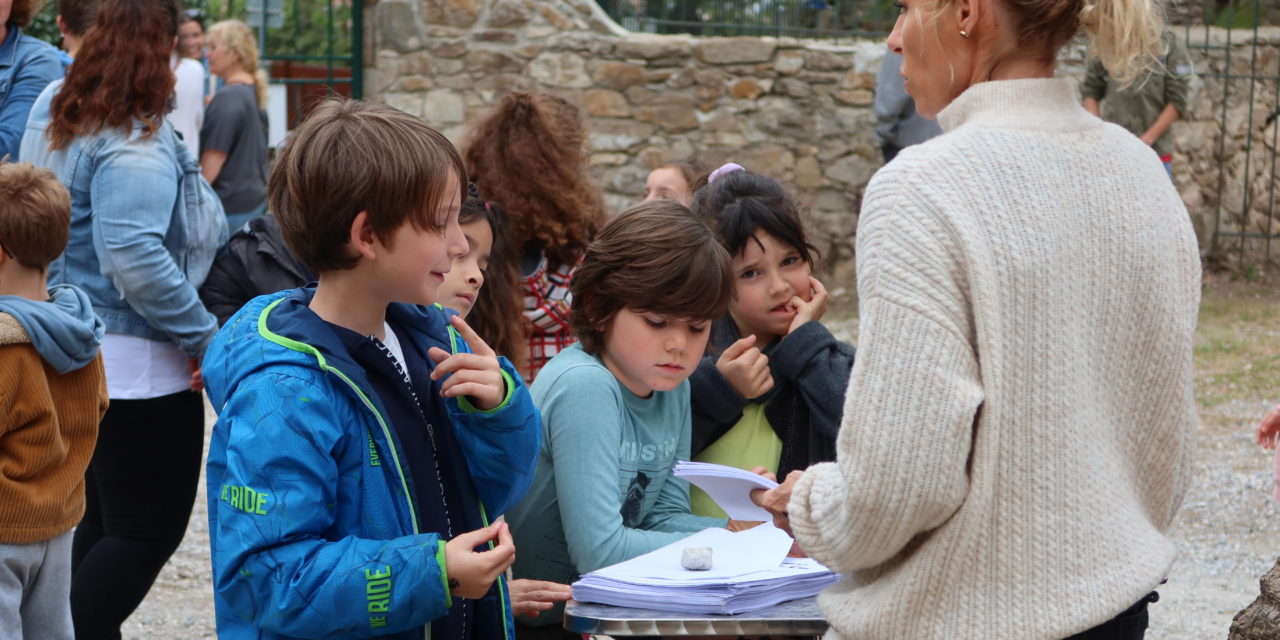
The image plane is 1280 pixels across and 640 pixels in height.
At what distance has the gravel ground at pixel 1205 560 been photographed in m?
4.39

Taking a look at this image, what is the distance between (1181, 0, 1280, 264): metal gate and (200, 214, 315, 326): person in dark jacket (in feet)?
27.5

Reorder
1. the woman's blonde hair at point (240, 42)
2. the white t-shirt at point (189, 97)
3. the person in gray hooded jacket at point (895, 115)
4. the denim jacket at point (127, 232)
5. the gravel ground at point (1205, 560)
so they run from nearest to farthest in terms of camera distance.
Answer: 1. the denim jacket at point (127, 232)
2. the gravel ground at point (1205, 560)
3. the white t-shirt at point (189, 97)
4. the woman's blonde hair at point (240, 42)
5. the person in gray hooded jacket at point (895, 115)

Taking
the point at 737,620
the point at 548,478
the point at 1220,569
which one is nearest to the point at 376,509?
the point at 737,620

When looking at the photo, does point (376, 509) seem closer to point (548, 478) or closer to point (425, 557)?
point (425, 557)

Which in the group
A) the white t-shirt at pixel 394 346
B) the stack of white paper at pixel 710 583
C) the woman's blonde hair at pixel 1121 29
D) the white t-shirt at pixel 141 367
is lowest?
the white t-shirt at pixel 141 367

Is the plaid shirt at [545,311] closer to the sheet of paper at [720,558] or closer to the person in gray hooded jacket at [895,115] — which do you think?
the sheet of paper at [720,558]

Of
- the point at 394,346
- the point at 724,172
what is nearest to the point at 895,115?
the point at 724,172

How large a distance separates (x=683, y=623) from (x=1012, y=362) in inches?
26.4

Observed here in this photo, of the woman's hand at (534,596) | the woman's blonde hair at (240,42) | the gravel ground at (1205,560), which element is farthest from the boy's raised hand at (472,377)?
the woman's blonde hair at (240,42)

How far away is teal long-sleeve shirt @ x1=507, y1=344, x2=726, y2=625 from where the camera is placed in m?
2.38

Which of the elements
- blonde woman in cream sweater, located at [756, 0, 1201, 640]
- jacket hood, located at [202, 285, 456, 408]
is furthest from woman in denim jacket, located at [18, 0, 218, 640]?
blonde woman in cream sweater, located at [756, 0, 1201, 640]

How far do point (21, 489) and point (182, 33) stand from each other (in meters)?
4.80

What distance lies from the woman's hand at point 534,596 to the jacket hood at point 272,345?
2.28 feet

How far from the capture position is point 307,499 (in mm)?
1726
